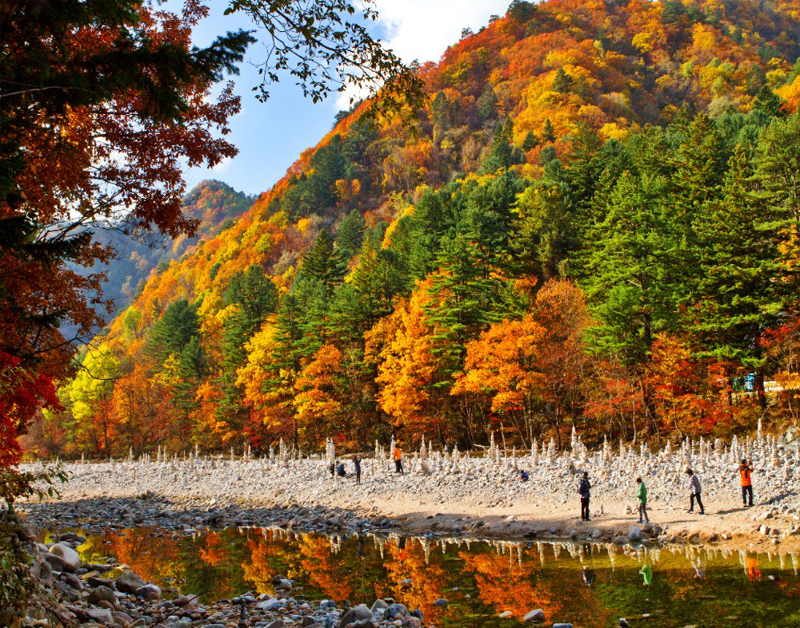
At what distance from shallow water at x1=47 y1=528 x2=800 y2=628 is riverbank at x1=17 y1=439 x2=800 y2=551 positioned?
1.56 meters

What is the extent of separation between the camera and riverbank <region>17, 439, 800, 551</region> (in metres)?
17.2

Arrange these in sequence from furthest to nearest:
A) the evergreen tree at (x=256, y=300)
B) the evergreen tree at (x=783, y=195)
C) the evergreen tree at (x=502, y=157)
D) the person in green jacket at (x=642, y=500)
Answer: the evergreen tree at (x=502, y=157), the evergreen tree at (x=256, y=300), the evergreen tree at (x=783, y=195), the person in green jacket at (x=642, y=500)

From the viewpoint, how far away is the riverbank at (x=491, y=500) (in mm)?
17203

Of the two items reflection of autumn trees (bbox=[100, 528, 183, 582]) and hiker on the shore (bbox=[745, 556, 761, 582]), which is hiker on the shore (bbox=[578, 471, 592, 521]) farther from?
reflection of autumn trees (bbox=[100, 528, 183, 582])

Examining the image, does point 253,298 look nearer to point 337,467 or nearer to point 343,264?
point 343,264

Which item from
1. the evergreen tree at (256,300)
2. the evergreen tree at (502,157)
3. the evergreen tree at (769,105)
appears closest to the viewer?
the evergreen tree at (769,105)

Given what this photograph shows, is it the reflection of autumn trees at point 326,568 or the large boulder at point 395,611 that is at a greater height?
the large boulder at point 395,611

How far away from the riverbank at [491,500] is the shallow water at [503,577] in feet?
5.11

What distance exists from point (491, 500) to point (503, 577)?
8643mm

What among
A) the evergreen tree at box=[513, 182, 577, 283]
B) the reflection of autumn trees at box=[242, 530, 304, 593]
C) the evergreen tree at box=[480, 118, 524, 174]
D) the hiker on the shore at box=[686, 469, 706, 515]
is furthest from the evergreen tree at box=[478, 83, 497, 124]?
the hiker on the shore at box=[686, 469, 706, 515]

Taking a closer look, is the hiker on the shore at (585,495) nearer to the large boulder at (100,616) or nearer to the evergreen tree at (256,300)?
the large boulder at (100,616)

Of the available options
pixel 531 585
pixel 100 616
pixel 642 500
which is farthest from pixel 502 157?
pixel 100 616

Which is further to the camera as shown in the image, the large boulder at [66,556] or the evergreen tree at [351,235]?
the evergreen tree at [351,235]

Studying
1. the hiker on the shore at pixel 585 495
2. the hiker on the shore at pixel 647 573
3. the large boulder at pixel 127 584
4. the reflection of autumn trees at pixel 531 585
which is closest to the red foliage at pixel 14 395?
the large boulder at pixel 127 584
